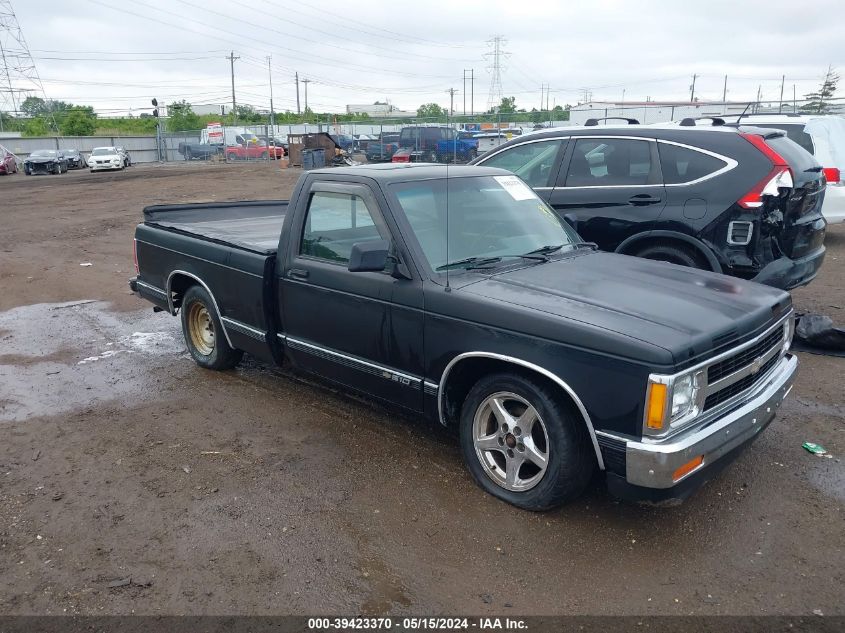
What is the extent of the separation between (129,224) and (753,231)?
13.8 metres

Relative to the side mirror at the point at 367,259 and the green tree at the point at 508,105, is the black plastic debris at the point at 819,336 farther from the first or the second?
the green tree at the point at 508,105

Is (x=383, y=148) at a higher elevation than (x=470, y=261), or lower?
higher

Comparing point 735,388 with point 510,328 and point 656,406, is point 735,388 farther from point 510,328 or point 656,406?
point 510,328

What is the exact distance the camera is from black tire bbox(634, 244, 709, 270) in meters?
6.21

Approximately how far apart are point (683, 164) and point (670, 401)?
12.5 feet

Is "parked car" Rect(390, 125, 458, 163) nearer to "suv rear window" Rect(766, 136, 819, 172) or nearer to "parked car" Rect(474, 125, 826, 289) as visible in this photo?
"parked car" Rect(474, 125, 826, 289)

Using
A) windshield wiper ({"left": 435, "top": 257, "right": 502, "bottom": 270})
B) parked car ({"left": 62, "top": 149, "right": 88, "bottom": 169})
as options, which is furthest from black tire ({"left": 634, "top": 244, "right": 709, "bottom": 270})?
parked car ({"left": 62, "top": 149, "right": 88, "bottom": 169})

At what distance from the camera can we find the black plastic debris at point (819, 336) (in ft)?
20.3

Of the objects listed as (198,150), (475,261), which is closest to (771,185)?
(475,261)

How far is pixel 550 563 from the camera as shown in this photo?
3439 millimetres

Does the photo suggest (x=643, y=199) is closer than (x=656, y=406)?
No

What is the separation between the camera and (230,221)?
7.00m

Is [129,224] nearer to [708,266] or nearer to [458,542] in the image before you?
[708,266]

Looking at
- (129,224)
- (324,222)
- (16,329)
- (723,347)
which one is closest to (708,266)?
(723,347)
